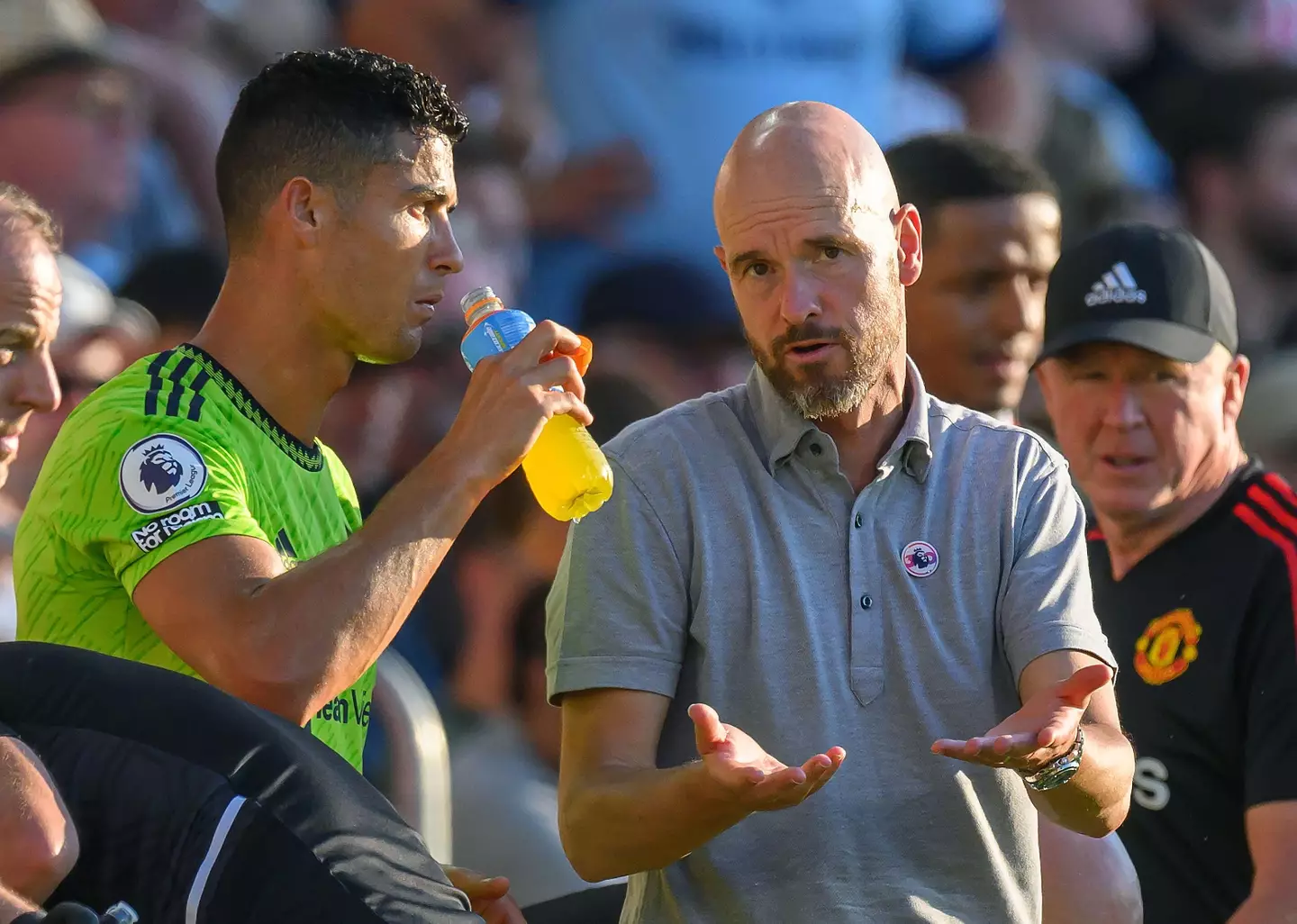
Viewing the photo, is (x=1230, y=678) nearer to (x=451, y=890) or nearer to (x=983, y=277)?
(x=983, y=277)

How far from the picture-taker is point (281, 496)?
2602mm

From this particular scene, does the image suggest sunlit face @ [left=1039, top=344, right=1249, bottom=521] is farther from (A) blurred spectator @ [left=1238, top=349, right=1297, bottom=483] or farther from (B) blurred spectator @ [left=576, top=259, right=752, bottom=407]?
(A) blurred spectator @ [left=1238, top=349, right=1297, bottom=483]

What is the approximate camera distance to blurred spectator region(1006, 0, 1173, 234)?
6559mm

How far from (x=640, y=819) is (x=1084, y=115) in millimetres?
4915

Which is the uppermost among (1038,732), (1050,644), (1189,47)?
(1189,47)

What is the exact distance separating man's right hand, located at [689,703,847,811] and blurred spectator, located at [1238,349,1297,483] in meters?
4.17

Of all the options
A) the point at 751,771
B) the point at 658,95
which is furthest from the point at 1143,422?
the point at 658,95

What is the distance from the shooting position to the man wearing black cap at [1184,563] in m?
3.33

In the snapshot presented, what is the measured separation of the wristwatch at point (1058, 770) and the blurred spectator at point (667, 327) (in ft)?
9.68

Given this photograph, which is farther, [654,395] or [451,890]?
[654,395]

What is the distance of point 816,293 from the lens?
265 centimetres

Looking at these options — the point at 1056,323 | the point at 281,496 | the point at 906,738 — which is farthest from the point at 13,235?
the point at 1056,323

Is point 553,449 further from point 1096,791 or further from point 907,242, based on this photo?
point 1096,791

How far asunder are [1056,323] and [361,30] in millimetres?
2336
